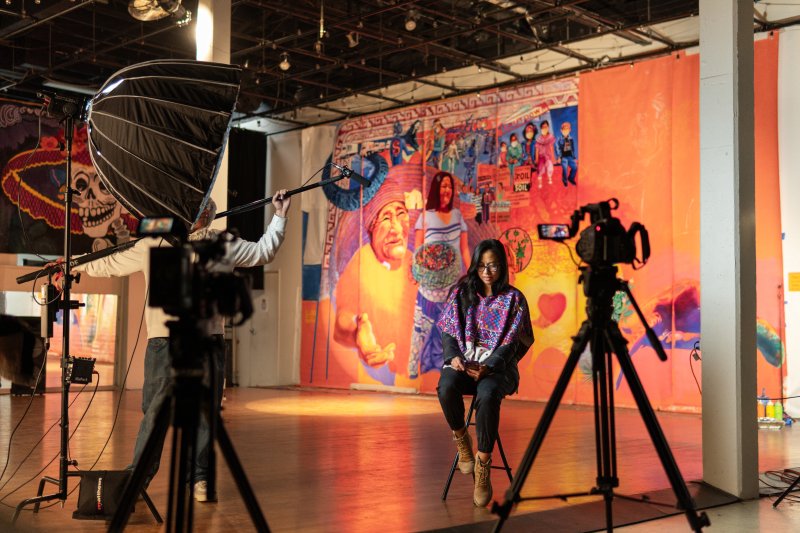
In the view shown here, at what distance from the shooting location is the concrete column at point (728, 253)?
436 cm

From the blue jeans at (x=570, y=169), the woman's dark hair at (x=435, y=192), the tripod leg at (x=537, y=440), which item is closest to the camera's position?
the tripod leg at (x=537, y=440)

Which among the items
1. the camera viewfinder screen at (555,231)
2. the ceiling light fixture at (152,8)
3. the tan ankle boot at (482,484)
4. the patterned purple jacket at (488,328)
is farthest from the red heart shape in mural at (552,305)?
the camera viewfinder screen at (555,231)

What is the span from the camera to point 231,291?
2264 mm

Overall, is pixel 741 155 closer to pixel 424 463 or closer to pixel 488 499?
pixel 488 499

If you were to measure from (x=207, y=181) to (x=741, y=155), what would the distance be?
2620 millimetres

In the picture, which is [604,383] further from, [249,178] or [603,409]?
[249,178]

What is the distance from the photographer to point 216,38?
5.85 metres

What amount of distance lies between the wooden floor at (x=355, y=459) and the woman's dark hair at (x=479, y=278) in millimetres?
986

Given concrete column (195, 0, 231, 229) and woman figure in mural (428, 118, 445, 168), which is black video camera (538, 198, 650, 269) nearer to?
concrete column (195, 0, 231, 229)

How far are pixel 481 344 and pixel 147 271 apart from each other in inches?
64.9

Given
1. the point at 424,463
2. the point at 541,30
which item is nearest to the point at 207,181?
the point at 424,463

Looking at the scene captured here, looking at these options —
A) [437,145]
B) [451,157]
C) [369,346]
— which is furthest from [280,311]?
[451,157]

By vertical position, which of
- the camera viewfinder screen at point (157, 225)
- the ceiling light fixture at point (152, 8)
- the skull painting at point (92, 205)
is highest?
the ceiling light fixture at point (152, 8)

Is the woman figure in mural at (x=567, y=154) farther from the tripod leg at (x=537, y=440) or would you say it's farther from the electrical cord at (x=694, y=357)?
the tripod leg at (x=537, y=440)
